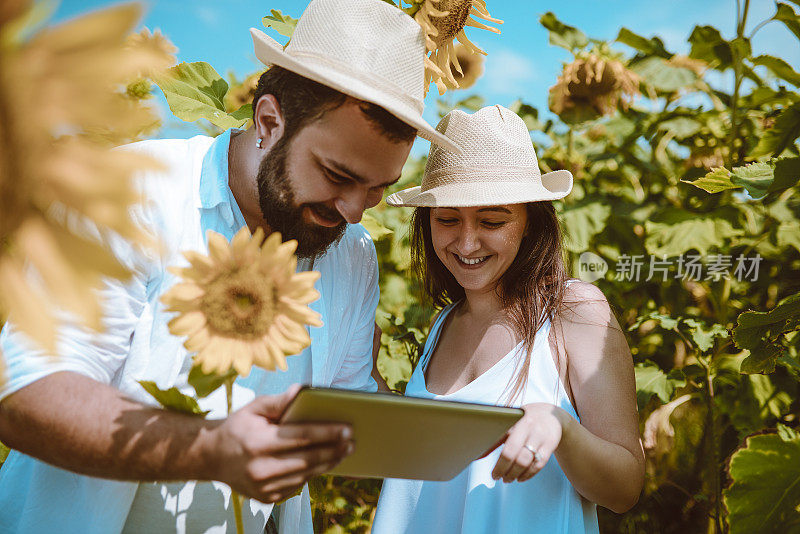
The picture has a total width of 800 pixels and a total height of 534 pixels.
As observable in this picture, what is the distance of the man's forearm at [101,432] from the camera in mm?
649

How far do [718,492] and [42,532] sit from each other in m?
2.03

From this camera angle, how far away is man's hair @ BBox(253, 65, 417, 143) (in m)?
1.07

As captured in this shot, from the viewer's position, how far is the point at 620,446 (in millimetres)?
1168

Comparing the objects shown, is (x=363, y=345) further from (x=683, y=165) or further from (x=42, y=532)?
(x=683, y=165)

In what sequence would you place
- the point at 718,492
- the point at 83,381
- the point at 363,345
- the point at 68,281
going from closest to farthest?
1. the point at 68,281
2. the point at 83,381
3. the point at 363,345
4. the point at 718,492

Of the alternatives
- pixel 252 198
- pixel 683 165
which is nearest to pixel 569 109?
pixel 683 165

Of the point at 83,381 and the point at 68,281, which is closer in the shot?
the point at 68,281

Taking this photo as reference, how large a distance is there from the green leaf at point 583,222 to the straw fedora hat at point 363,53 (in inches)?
54.5

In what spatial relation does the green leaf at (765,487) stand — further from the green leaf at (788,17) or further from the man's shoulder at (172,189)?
the green leaf at (788,17)

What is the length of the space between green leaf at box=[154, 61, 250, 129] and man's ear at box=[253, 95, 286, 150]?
Result: 0.29m

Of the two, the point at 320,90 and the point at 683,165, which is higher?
the point at 683,165

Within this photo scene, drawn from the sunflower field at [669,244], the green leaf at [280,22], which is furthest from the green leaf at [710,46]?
the green leaf at [280,22]

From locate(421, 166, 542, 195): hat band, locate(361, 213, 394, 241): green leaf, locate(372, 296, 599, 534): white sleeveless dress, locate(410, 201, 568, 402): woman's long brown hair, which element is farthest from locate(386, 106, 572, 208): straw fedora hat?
locate(372, 296, 599, 534): white sleeveless dress

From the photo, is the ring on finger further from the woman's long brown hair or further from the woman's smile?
the woman's smile
